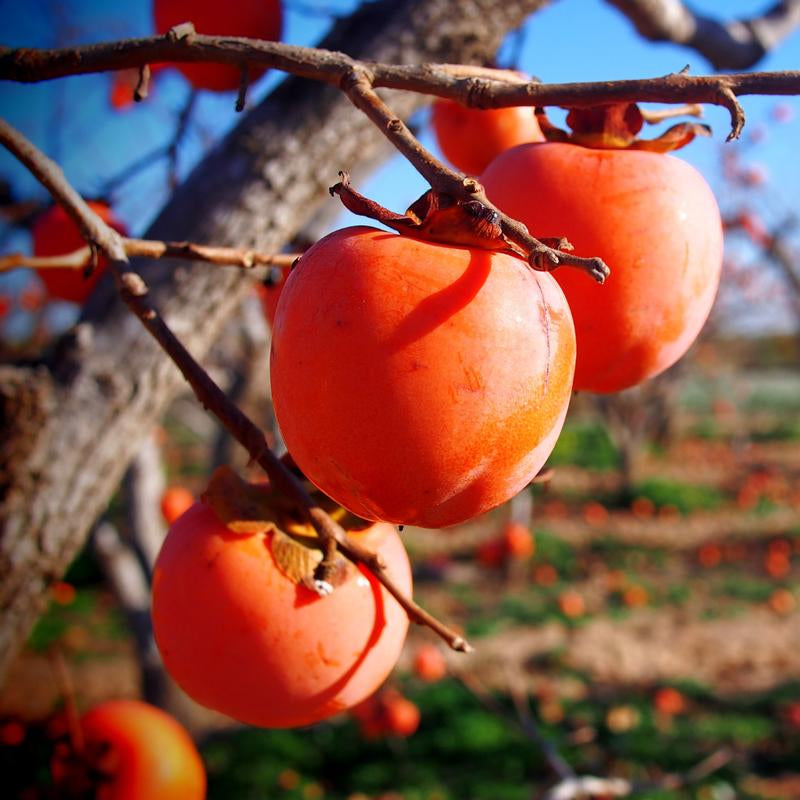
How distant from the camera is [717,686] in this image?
550 cm

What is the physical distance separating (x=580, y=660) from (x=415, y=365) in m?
6.02

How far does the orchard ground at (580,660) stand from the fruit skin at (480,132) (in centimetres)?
116

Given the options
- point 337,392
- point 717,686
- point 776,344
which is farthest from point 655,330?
point 776,344

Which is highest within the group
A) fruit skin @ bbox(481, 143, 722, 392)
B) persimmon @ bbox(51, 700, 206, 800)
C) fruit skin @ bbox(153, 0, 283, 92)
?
fruit skin @ bbox(153, 0, 283, 92)

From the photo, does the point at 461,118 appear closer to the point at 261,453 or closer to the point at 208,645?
the point at 261,453

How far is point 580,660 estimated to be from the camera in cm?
595

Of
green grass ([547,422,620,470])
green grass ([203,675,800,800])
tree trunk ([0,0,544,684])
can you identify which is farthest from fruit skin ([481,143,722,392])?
green grass ([547,422,620,470])

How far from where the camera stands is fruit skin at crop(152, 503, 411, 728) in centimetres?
72

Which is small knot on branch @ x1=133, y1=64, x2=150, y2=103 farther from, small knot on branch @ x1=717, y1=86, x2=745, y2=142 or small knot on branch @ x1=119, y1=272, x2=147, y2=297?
small knot on branch @ x1=717, y1=86, x2=745, y2=142

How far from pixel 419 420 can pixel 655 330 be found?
0.96ft

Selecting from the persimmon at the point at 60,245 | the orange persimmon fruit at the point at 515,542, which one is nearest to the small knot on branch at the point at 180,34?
the persimmon at the point at 60,245

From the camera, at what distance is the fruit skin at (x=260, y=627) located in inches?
28.2

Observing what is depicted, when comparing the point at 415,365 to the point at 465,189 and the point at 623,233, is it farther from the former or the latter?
the point at 623,233

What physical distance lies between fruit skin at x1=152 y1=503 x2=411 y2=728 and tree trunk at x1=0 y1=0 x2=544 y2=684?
47 centimetres
